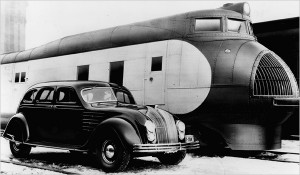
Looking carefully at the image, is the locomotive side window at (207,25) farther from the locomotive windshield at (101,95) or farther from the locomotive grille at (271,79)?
the locomotive windshield at (101,95)

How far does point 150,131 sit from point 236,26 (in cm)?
440

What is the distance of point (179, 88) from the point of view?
9086mm

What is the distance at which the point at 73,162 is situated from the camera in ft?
26.2

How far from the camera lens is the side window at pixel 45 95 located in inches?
318

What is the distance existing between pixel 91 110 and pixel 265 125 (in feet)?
12.9

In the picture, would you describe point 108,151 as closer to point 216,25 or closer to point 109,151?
point 109,151

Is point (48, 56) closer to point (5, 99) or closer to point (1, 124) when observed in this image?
point (5, 99)

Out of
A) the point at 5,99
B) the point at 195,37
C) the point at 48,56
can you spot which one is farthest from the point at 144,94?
the point at 5,99

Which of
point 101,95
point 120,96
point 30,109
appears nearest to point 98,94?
point 101,95

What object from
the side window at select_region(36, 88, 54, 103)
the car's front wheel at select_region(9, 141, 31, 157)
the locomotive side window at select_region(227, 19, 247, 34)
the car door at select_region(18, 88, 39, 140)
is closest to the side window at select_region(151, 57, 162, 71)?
the locomotive side window at select_region(227, 19, 247, 34)

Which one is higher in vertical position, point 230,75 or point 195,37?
point 195,37

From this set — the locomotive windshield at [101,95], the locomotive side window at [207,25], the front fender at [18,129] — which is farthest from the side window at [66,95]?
the locomotive side window at [207,25]

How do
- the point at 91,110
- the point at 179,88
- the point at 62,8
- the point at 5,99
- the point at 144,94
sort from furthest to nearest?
the point at 5,99 → the point at 62,8 → the point at 144,94 → the point at 179,88 → the point at 91,110

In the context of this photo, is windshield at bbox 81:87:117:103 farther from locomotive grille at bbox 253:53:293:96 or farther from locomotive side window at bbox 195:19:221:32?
locomotive grille at bbox 253:53:293:96
